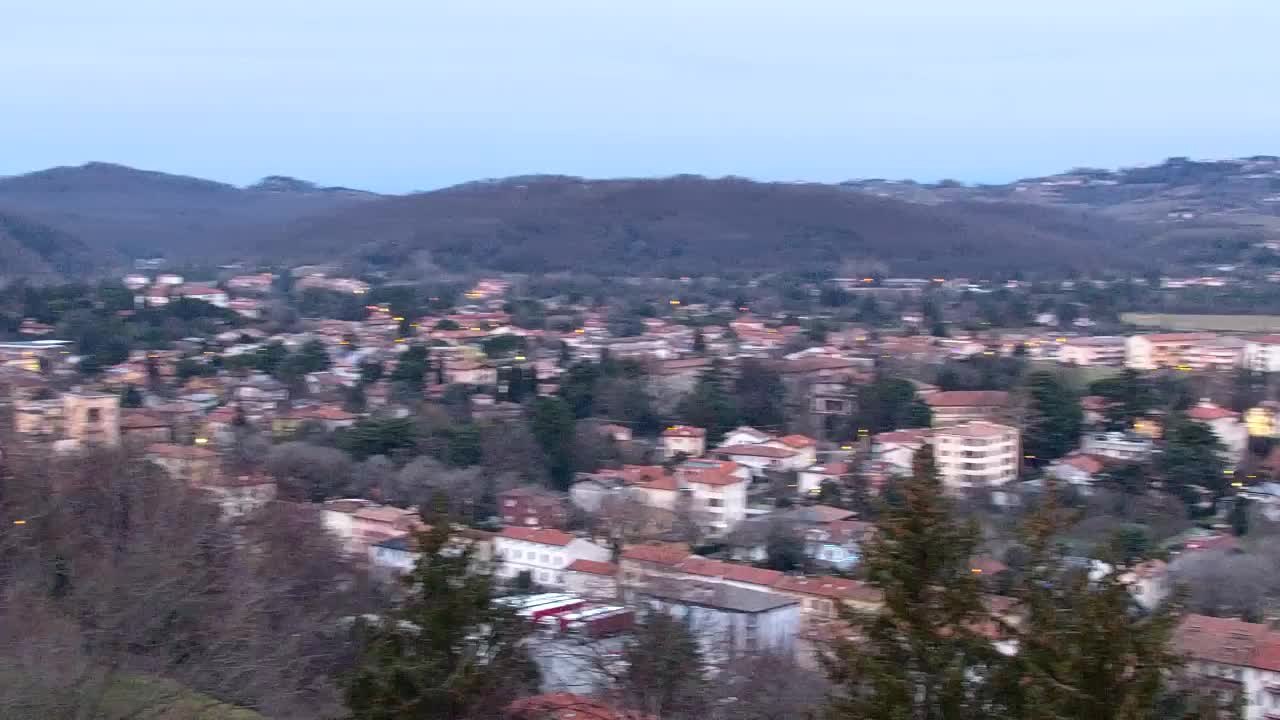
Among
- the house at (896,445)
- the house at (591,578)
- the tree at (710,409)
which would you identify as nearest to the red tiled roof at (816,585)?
the house at (591,578)

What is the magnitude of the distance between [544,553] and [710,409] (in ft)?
20.7

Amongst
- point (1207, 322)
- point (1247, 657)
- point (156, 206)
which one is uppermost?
point (156, 206)

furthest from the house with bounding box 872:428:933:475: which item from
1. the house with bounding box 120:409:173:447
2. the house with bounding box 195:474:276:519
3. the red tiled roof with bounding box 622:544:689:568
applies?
the house with bounding box 120:409:173:447

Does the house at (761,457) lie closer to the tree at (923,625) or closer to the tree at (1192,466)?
the tree at (1192,466)

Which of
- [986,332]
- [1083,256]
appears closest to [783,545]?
[986,332]

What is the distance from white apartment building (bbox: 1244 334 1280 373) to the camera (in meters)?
20.1

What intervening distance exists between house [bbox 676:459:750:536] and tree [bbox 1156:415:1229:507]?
13.4 ft

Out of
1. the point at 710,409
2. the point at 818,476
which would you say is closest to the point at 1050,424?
the point at 818,476

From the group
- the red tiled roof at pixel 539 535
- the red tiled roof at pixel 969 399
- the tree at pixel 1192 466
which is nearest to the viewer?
the red tiled roof at pixel 539 535

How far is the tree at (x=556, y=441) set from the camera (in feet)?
46.5

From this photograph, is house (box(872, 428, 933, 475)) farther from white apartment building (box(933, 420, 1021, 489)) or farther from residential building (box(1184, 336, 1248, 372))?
residential building (box(1184, 336, 1248, 372))

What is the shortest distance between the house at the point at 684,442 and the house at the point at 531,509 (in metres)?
3.03

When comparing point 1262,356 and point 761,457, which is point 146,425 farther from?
point 1262,356

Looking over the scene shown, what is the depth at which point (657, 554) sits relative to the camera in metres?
9.70
